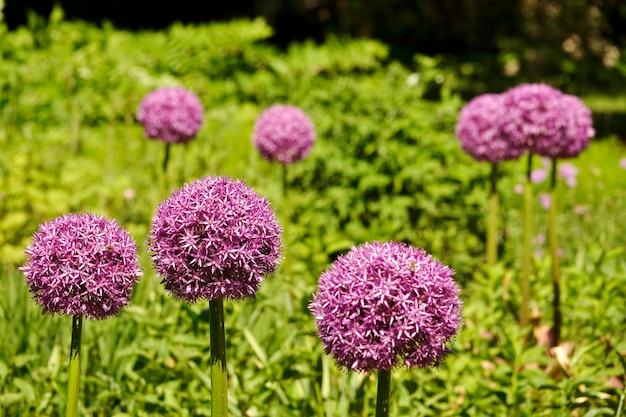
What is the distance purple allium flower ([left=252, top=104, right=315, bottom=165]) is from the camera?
4656 millimetres

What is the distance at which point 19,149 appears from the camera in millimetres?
5848

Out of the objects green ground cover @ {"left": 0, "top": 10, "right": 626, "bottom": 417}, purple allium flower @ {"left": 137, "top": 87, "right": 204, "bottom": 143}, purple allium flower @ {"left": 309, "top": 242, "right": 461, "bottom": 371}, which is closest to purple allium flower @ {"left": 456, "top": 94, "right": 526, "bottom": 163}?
green ground cover @ {"left": 0, "top": 10, "right": 626, "bottom": 417}

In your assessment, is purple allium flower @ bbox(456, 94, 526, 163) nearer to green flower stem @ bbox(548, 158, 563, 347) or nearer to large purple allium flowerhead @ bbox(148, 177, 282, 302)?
green flower stem @ bbox(548, 158, 563, 347)

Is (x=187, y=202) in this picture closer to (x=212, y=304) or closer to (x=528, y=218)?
(x=212, y=304)

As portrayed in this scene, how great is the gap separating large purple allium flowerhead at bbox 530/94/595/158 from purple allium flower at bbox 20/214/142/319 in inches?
97.3

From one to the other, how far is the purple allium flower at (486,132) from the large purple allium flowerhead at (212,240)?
2.30m

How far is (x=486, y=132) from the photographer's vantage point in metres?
4.27

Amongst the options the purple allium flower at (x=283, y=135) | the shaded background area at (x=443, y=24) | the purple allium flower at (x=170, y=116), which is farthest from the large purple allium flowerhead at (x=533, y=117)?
Answer: the shaded background area at (x=443, y=24)

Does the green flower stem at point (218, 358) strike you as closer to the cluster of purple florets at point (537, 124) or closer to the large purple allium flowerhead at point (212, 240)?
the large purple allium flowerhead at point (212, 240)

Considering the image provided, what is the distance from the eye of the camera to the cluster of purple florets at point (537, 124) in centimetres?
393

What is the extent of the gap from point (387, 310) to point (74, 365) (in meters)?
0.90

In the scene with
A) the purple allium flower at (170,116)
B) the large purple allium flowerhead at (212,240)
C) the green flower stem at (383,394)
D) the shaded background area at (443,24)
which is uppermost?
the shaded background area at (443,24)

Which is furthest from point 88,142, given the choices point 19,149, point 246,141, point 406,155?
point 406,155

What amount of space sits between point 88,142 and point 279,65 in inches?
107
